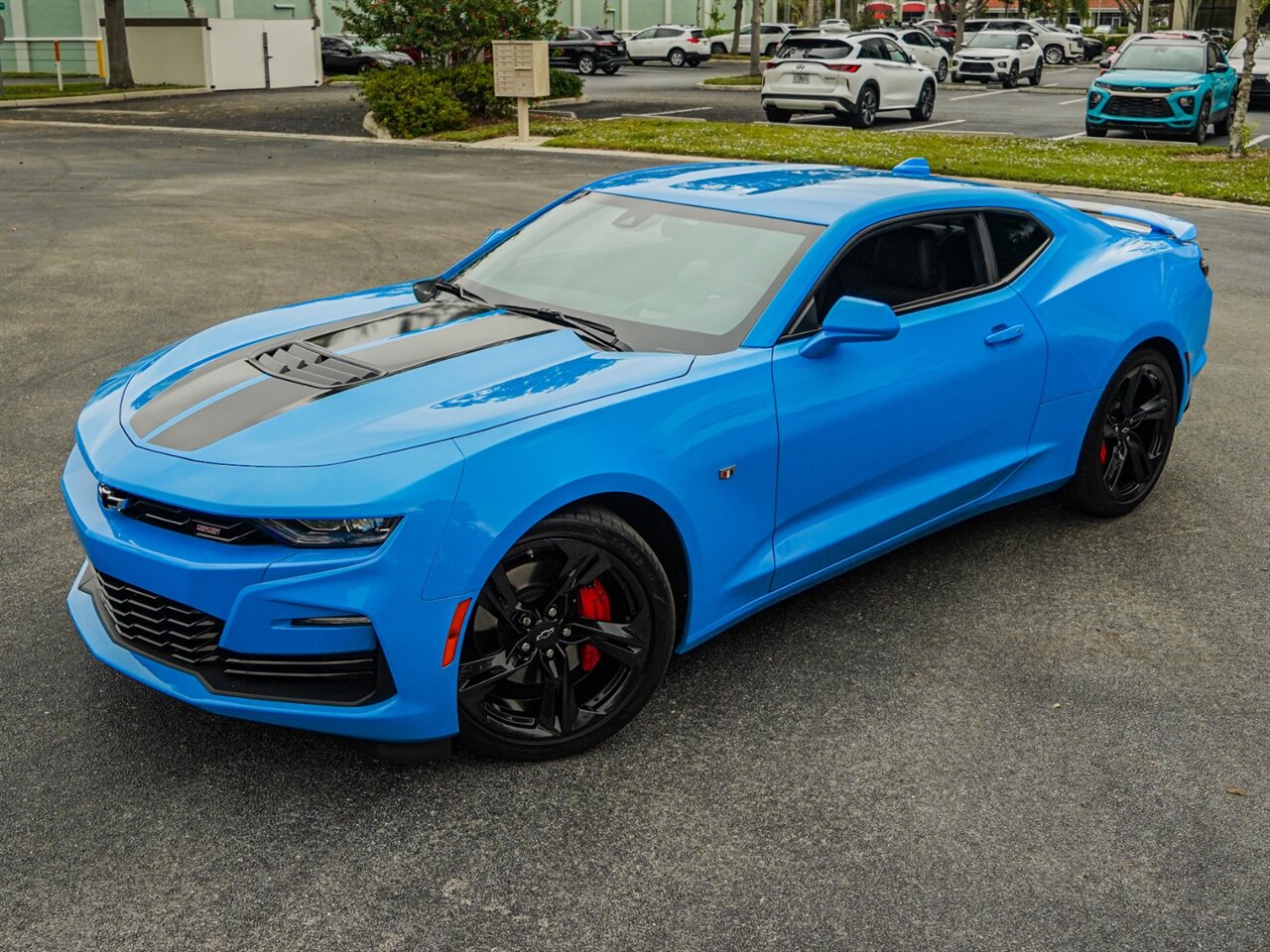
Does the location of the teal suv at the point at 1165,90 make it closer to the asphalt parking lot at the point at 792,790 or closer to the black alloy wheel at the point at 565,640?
the asphalt parking lot at the point at 792,790

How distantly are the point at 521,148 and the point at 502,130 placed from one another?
2.30 metres

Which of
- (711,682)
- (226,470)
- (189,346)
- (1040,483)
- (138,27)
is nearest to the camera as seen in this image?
(226,470)

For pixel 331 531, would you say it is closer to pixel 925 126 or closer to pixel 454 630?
pixel 454 630

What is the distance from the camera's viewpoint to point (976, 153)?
2017cm

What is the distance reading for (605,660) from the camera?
3.91 m

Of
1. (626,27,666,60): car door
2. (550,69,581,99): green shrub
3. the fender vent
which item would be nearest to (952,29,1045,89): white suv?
(626,27,666,60): car door

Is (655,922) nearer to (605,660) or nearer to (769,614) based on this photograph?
(605,660)

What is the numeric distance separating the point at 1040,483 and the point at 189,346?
127 inches

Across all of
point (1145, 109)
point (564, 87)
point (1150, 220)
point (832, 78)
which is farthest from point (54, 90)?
point (1150, 220)

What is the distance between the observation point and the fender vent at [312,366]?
398 centimetres

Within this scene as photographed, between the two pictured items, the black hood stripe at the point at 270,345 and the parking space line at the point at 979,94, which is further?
the parking space line at the point at 979,94

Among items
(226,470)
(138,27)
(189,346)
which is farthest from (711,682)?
(138,27)

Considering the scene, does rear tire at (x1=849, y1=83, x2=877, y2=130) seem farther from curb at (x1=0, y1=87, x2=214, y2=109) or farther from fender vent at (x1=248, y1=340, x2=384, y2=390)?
fender vent at (x1=248, y1=340, x2=384, y2=390)

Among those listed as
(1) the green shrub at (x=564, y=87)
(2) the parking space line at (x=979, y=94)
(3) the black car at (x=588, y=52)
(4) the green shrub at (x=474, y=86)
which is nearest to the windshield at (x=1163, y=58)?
(2) the parking space line at (x=979, y=94)
